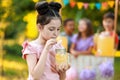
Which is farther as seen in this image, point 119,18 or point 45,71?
point 119,18

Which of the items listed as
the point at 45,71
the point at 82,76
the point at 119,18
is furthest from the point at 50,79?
the point at 119,18

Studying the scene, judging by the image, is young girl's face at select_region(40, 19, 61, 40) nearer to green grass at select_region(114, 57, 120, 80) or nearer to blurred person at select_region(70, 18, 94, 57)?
green grass at select_region(114, 57, 120, 80)

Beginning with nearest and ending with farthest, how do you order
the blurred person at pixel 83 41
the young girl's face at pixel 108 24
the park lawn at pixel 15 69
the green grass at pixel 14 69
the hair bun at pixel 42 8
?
the hair bun at pixel 42 8 < the young girl's face at pixel 108 24 < the blurred person at pixel 83 41 < the park lawn at pixel 15 69 < the green grass at pixel 14 69

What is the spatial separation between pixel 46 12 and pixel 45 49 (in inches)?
14.7

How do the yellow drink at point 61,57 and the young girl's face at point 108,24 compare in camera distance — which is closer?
the yellow drink at point 61,57

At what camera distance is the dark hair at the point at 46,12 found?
4.61 meters

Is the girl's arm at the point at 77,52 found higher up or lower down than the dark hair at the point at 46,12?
lower down

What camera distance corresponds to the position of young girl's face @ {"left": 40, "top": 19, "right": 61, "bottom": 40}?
4.53 metres

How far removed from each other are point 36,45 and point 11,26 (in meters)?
9.24

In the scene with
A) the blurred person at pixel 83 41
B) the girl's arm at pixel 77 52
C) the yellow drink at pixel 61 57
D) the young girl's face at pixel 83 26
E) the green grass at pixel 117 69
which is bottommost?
the green grass at pixel 117 69

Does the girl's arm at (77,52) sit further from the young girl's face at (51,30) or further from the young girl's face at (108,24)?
the young girl's face at (51,30)

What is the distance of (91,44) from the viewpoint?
9234 millimetres

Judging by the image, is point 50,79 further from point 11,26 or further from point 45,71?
point 11,26

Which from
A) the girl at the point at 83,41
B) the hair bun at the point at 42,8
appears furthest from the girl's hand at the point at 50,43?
the girl at the point at 83,41
